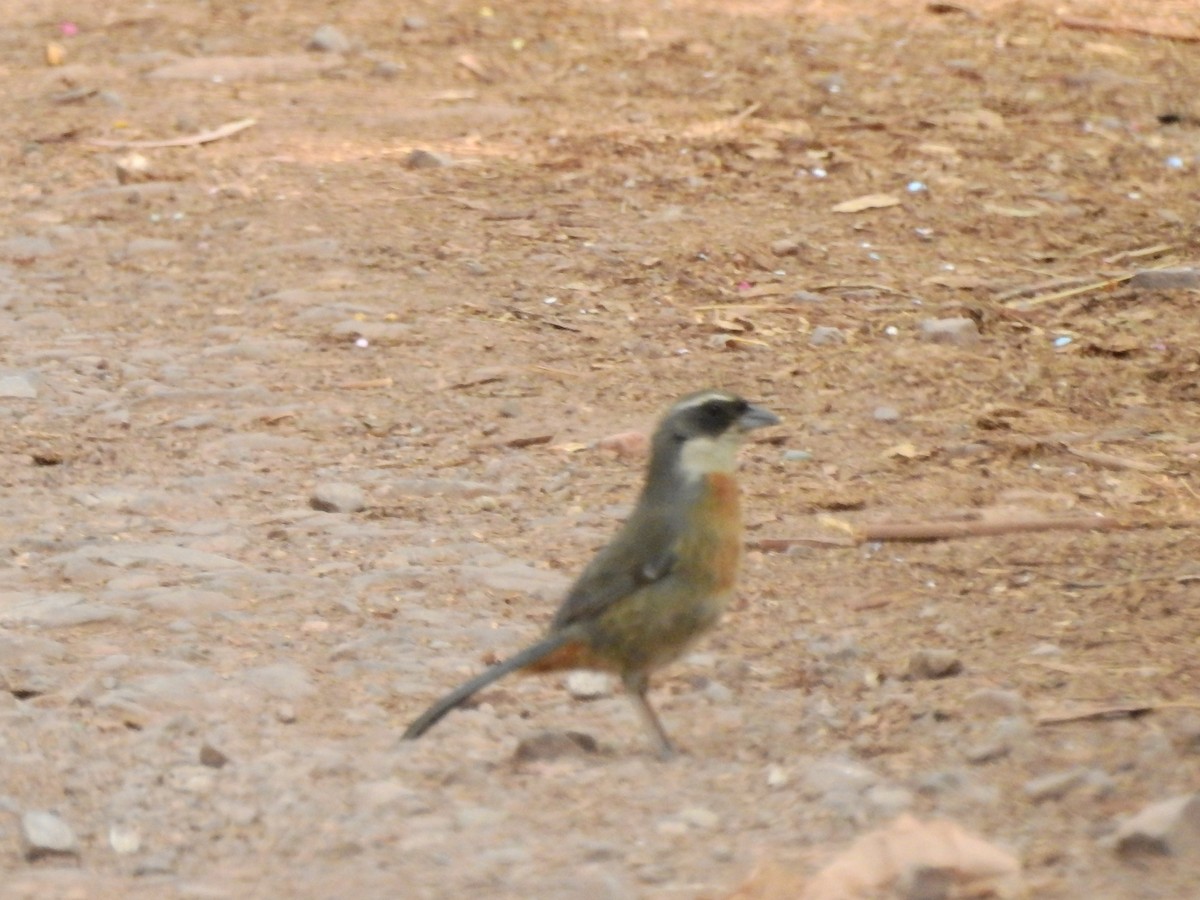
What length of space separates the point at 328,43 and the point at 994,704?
27.7ft

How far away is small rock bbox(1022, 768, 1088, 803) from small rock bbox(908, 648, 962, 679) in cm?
78

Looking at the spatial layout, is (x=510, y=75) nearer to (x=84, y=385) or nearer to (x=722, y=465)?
(x=84, y=385)

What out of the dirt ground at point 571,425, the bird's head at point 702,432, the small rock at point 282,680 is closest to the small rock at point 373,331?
the dirt ground at point 571,425

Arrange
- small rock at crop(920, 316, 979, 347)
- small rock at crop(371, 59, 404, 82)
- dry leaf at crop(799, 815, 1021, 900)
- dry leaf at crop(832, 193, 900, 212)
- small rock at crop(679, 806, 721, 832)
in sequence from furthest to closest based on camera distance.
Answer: small rock at crop(371, 59, 404, 82)
dry leaf at crop(832, 193, 900, 212)
small rock at crop(920, 316, 979, 347)
small rock at crop(679, 806, 721, 832)
dry leaf at crop(799, 815, 1021, 900)

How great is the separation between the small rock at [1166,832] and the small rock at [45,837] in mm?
2101

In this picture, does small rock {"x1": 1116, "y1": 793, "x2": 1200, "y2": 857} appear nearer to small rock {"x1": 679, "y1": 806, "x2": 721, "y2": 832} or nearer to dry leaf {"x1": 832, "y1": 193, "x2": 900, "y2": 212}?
small rock {"x1": 679, "y1": 806, "x2": 721, "y2": 832}

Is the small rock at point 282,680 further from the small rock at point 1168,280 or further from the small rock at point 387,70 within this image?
the small rock at point 387,70

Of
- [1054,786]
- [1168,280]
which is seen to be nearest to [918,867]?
[1054,786]

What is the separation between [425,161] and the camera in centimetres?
969

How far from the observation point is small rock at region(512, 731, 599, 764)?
14.6 feet

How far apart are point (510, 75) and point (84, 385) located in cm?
452

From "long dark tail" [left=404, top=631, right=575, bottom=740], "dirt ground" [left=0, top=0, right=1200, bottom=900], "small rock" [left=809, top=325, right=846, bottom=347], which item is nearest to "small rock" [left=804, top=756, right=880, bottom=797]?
"dirt ground" [left=0, top=0, right=1200, bottom=900]

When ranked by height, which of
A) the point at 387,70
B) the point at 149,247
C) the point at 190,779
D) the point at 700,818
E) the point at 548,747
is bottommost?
the point at 149,247

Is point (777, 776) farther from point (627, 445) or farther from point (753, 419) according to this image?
point (627, 445)
